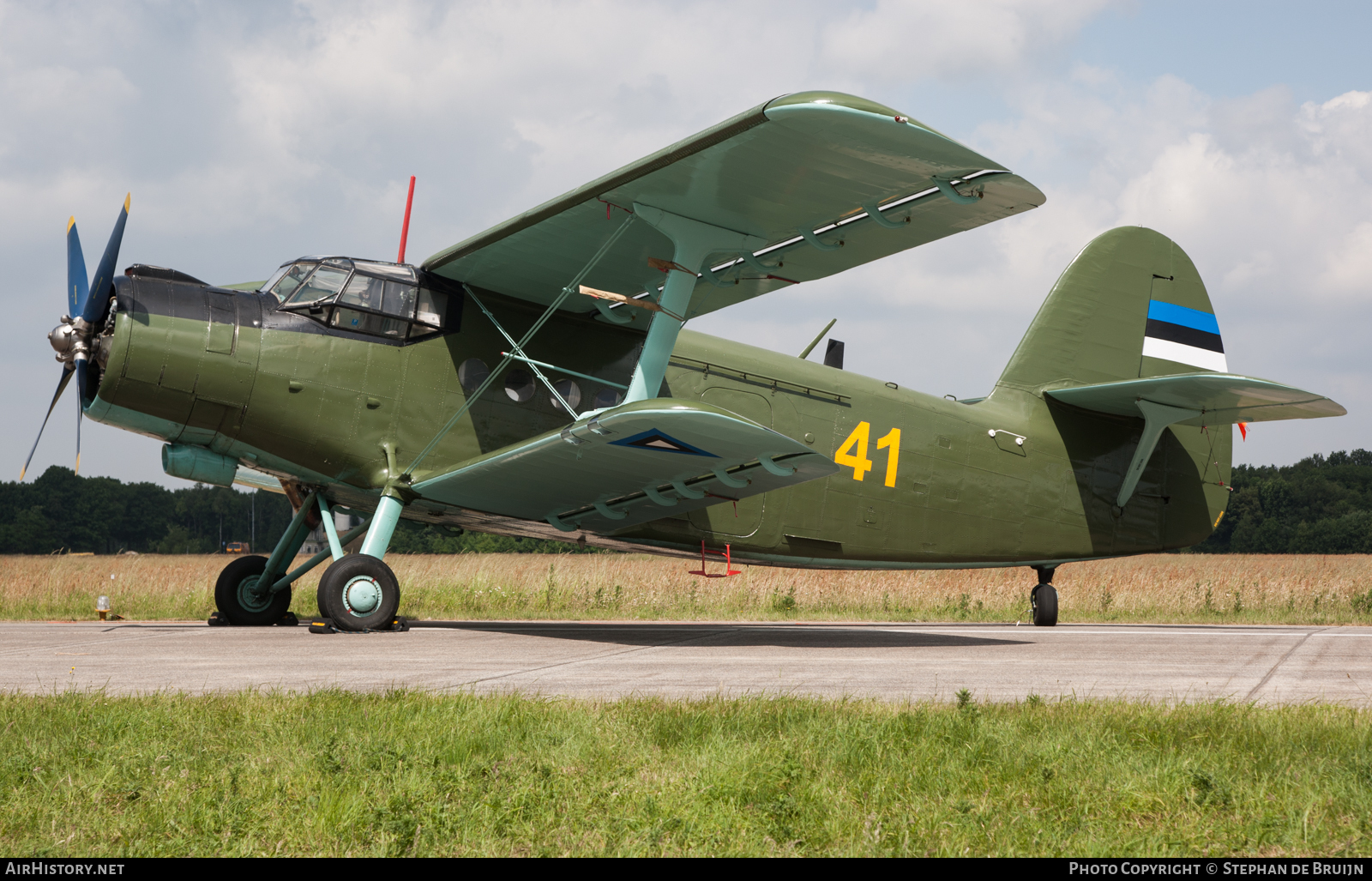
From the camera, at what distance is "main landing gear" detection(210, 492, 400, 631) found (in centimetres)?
898

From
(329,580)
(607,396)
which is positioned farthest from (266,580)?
(607,396)

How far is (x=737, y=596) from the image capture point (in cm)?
1617

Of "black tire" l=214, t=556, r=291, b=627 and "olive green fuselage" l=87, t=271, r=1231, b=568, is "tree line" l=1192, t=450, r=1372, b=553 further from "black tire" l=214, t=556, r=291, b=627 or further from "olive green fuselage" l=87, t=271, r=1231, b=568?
"black tire" l=214, t=556, r=291, b=627

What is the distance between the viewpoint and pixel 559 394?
10.4 metres

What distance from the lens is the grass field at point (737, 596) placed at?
14.1m

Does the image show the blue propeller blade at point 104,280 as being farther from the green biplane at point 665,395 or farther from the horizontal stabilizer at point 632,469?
the horizontal stabilizer at point 632,469

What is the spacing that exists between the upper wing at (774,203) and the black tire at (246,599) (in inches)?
161

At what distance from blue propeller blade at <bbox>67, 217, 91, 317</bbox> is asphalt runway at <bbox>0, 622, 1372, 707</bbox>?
3004mm

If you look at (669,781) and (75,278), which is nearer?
(669,781)

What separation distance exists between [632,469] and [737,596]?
25.4 feet

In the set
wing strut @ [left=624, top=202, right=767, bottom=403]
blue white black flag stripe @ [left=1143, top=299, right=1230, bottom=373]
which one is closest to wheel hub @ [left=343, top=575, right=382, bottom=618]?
wing strut @ [left=624, top=202, right=767, bottom=403]

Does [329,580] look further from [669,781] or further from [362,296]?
[669,781]

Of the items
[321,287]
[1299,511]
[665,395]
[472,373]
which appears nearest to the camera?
[321,287]
